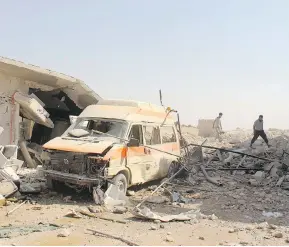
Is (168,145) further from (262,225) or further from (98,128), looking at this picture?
(262,225)

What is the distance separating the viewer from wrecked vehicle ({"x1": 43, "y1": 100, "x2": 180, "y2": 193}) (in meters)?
8.32

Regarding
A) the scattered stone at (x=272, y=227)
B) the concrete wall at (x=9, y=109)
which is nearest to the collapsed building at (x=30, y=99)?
the concrete wall at (x=9, y=109)

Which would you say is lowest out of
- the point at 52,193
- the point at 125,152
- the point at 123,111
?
the point at 52,193

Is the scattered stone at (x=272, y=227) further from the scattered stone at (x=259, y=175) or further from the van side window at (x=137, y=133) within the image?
the scattered stone at (x=259, y=175)

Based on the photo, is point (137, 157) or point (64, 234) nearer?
point (64, 234)

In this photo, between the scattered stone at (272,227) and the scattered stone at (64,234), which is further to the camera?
the scattered stone at (272,227)

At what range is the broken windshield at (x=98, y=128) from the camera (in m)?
9.28

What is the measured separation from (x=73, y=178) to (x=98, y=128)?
1.70 metres

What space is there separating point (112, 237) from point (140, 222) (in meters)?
1.12

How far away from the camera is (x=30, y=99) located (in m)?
13.6

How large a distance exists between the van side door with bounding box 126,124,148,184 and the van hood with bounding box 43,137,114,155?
23.8 inches

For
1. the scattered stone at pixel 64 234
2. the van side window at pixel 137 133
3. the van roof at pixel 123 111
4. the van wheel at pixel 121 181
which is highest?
the van roof at pixel 123 111

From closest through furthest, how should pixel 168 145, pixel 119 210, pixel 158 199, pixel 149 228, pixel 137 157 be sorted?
1. pixel 149 228
2. pixel 119 210
3. pixel 158 199
4. pixel 137 157
5. pixel 168 145

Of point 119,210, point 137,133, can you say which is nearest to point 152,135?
Result: point 137,133
